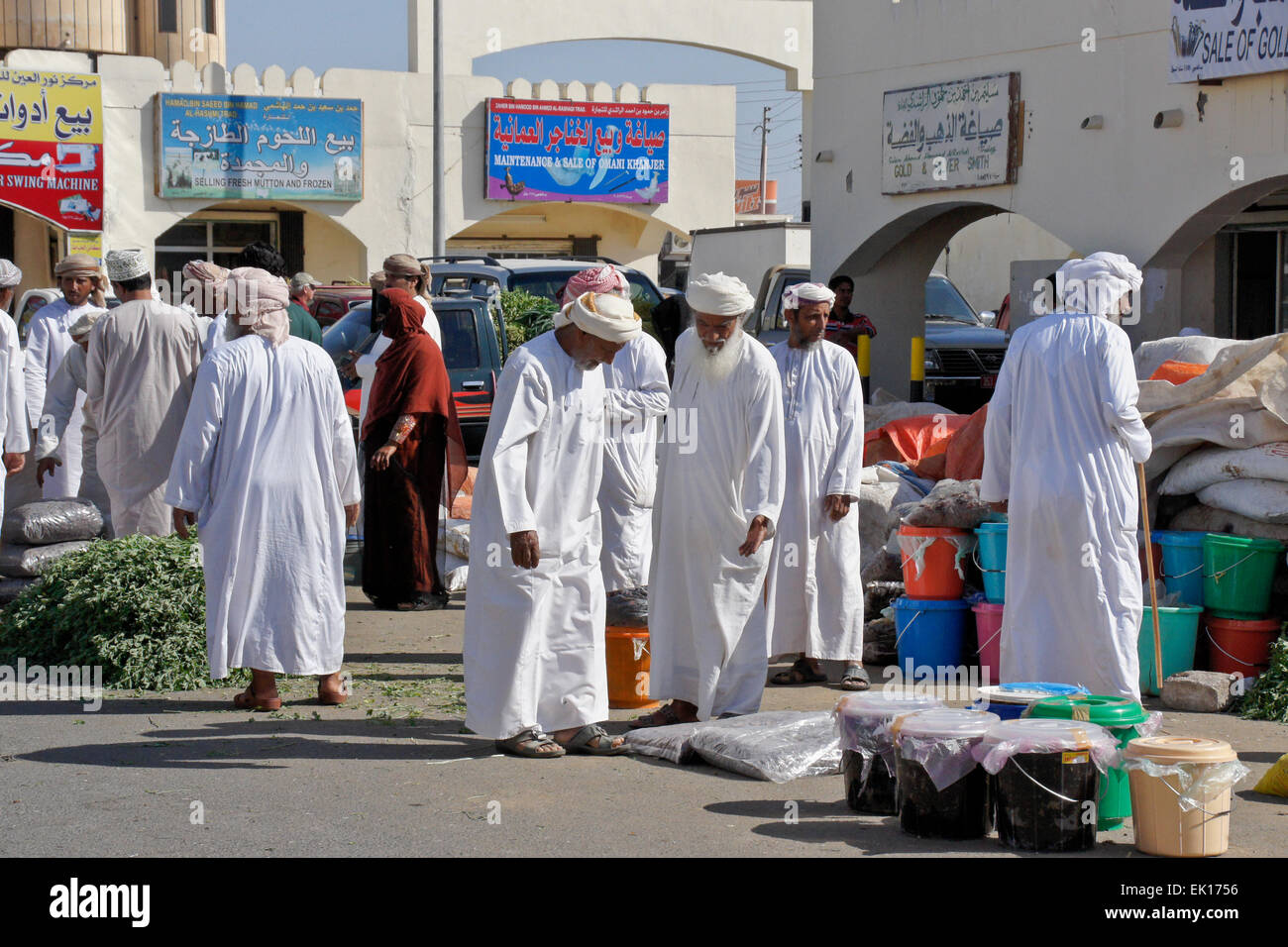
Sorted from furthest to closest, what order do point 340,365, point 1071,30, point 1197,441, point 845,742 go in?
1. point 340,365
2. point 1071,30
3. point 1197,441
4. point 845,742

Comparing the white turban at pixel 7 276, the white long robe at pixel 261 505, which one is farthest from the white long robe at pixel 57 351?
the white long robe at pixel 261 505

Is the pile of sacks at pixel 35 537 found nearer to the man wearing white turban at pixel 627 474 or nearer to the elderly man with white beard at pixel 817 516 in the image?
the man wearing white turban at pixel 627 474

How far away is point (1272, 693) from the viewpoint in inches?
292

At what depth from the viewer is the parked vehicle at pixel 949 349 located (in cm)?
1611

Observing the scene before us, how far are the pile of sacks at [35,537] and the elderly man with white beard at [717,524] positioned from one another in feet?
13.3

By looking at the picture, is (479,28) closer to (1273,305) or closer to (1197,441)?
(1273,305)

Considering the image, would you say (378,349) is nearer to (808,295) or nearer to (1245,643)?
(808,295)

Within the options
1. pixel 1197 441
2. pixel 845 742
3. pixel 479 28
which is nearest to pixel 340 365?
pixel 1197 441

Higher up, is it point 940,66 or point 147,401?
point 940,66

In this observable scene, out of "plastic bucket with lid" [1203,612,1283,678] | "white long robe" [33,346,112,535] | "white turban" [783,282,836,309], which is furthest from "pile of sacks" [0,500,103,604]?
"plastic bucket with lid" [1203,612,1283,678]

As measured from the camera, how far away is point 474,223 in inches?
1244

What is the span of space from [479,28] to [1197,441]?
926 inches

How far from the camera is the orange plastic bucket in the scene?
24.4 ft

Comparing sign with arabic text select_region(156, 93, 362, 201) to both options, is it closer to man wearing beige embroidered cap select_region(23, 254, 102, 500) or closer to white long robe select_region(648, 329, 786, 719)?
man wearing beige embroidered cap select_region(23, 254, 102, 500)
